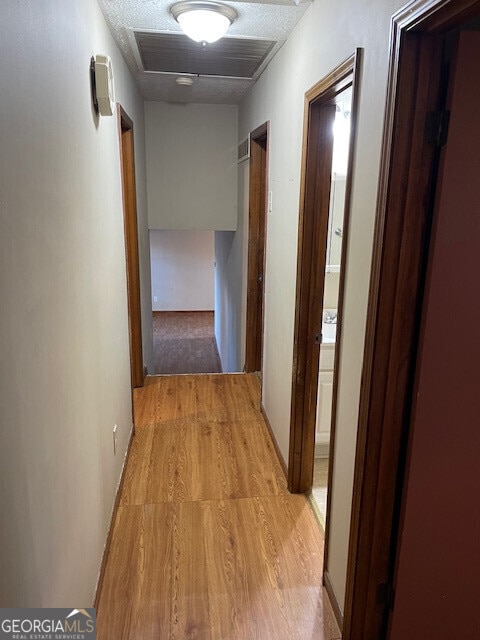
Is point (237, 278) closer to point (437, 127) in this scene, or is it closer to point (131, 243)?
point (131, 243)

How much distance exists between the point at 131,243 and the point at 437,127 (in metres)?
2.59

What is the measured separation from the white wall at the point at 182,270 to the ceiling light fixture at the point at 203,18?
23.2ft

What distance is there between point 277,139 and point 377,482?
203cm

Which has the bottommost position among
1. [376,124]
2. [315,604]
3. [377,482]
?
[315,604]

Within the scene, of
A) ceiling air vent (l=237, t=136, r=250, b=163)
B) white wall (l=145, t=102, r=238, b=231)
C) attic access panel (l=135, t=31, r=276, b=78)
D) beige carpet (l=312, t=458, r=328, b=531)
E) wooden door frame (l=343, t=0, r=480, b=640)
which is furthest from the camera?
white wall (l=145, t=102, r=238, b=231)

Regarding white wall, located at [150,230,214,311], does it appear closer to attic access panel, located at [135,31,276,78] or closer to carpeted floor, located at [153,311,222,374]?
carpeted floor, located at [153,311,222,374]

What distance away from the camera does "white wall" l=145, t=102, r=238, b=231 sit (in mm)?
4250

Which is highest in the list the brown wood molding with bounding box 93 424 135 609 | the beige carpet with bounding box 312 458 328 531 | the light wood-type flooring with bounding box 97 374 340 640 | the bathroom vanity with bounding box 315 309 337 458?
the bathroom vanity with bounding box 315 309 337 458

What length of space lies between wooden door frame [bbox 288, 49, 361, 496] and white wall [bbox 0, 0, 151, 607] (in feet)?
3.07

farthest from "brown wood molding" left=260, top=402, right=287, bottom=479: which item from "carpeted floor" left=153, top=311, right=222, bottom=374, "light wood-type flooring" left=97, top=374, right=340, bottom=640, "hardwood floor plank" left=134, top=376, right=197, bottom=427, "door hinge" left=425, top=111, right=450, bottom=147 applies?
"carpeted floor" left=153, top=311, right=222, bottom=374

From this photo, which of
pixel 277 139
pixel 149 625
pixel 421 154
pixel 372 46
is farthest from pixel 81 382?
pixel 277 139

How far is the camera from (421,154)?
46.5 inches

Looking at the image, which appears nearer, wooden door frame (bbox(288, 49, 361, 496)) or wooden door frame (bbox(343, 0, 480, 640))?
wooden door frame (bbox(343, 0, 480, 640))

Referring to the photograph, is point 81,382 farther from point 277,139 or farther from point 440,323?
point 277,139
